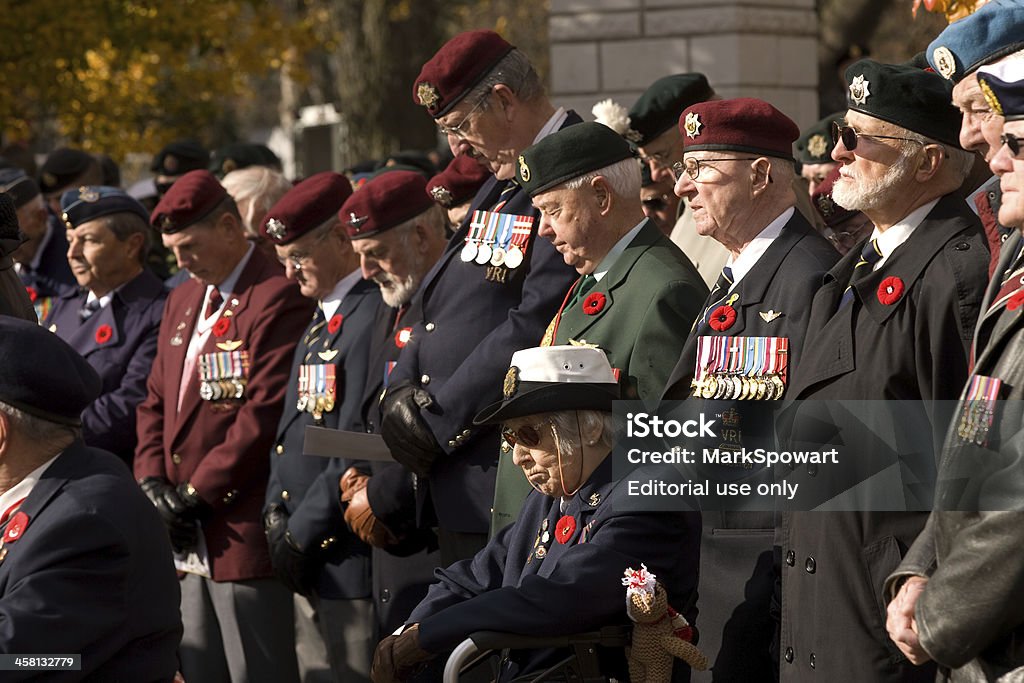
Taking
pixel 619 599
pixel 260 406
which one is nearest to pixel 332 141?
pixel 260 406

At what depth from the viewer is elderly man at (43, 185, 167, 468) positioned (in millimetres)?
7688

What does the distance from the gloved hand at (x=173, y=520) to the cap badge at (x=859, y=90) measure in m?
3.49

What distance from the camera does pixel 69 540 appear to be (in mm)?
4547

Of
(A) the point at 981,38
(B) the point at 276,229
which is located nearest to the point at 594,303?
(A) the point at 981,38

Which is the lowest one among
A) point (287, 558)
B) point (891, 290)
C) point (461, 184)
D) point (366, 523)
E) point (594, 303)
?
point (287, 558)

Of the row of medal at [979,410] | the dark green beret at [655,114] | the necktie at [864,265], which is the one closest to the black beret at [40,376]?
the necktie at [864,265]

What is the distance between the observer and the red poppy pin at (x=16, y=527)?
15.1 ft

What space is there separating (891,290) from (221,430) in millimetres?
3588

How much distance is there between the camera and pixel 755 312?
463 centimetres

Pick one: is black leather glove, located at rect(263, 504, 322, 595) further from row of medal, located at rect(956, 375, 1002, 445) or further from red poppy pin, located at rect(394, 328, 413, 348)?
row of medal, located at rect(956, 375, 1002, 445)

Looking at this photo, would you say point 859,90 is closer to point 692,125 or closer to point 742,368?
point 692,125

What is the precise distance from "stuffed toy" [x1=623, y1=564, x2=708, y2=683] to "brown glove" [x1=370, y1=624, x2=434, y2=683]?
1.89 ft

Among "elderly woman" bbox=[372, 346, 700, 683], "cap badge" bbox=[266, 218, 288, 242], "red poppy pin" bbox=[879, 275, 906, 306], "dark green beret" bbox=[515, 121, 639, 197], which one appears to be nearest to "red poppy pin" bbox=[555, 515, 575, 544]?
"elderly woman" bbox=[372, 346, 700, 683]

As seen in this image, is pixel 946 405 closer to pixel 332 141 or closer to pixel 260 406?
pixel 260 406
